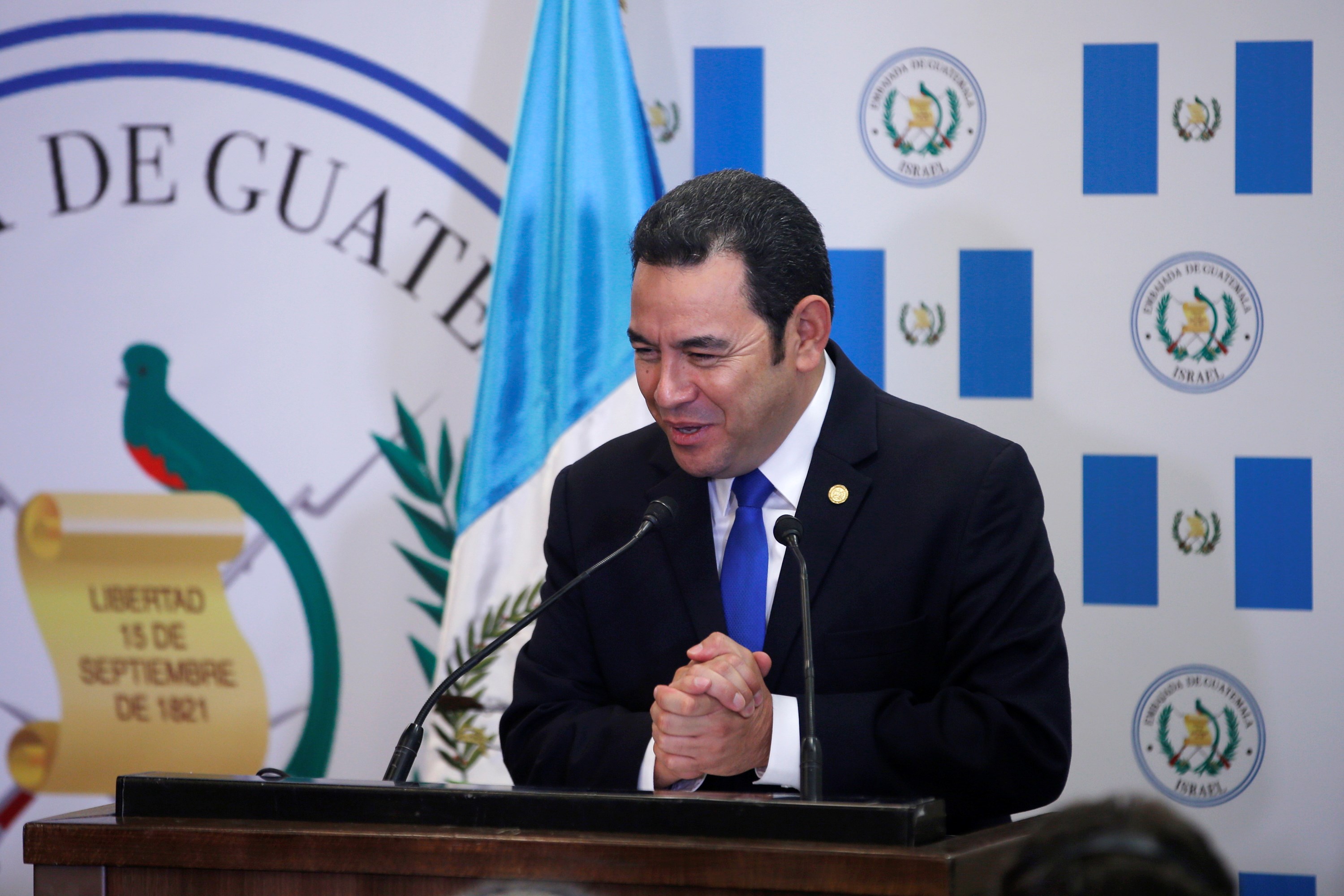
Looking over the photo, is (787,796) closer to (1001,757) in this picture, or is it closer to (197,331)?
(1001,757)

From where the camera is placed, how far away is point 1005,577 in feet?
5.68

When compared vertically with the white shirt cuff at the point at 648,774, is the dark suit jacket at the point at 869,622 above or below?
above

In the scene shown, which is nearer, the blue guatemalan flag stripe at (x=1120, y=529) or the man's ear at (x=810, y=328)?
the man's ear at (x=810, y=328)

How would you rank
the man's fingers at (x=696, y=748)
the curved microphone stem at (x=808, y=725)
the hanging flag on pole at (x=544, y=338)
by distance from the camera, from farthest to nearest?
the hanging flag on pole at (x=544, y=338) < the man's fingers at (x=696, y=748) < the curved microphone stem at (x=808, y=725)

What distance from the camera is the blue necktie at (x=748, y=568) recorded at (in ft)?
5.96

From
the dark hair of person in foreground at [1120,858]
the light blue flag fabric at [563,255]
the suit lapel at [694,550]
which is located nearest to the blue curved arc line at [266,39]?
the light blue flag fabric at [563,255]


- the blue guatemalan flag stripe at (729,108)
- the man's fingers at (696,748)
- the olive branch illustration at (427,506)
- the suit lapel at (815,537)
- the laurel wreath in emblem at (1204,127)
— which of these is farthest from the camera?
the olive branch illustration at (427,506)

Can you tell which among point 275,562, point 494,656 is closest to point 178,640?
point 275,562

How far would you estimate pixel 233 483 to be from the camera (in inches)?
125

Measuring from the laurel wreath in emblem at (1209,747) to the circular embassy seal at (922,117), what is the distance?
131 cm

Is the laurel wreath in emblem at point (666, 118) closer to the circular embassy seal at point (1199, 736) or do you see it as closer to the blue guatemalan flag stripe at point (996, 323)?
the blue guatemalan flag stripe at point (996, 323)

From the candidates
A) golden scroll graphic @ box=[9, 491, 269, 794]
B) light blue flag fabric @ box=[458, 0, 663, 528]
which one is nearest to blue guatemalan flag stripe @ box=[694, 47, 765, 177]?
light blue flag fabric @ box=[458, 0, 663, 528]

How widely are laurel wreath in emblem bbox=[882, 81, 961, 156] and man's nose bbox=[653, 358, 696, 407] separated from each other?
139 centimetres

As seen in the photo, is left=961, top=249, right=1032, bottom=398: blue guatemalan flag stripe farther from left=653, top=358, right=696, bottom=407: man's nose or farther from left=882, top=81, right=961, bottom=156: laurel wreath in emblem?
left=653, top=358, right=696, bottom=407: man's nose
